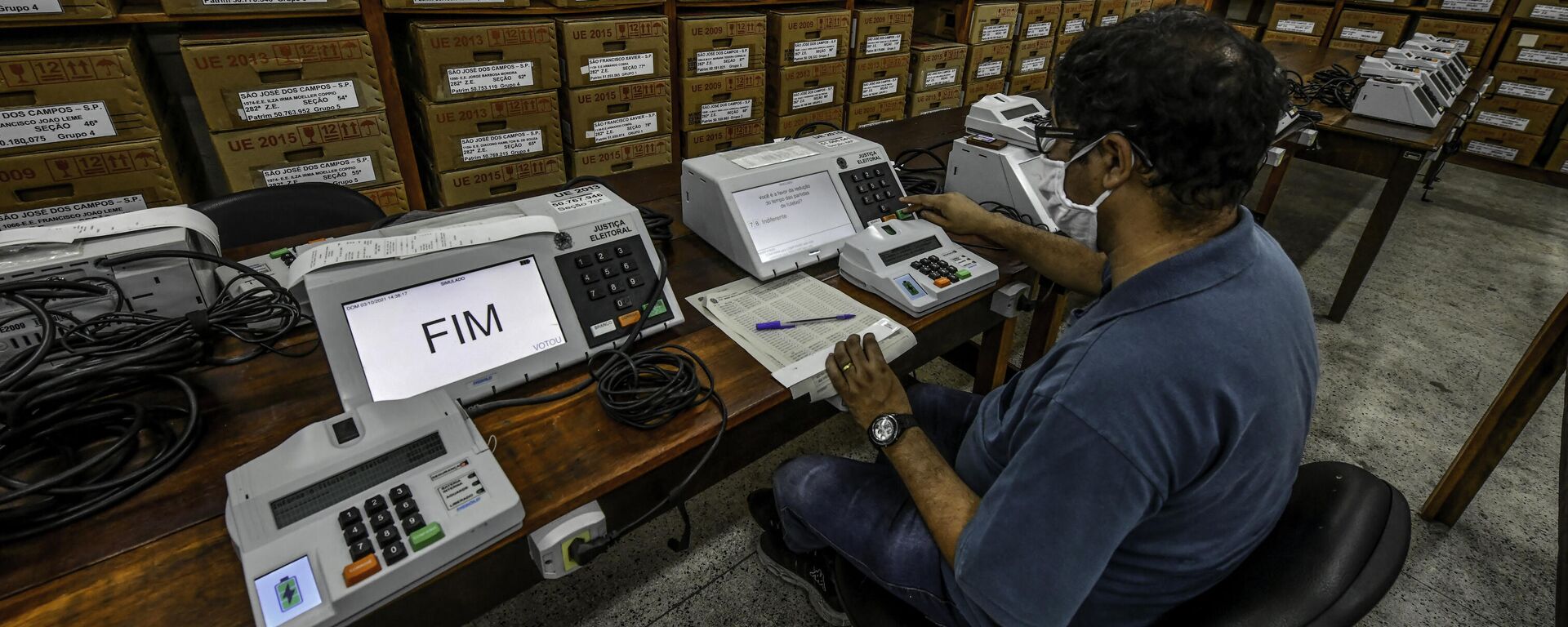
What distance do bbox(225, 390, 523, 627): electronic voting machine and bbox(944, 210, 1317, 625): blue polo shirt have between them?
21.5 inches

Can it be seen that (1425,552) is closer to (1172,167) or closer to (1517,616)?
(1517,616)

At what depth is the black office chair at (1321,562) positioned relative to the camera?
630mm

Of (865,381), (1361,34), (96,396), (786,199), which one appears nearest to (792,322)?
(865,381)

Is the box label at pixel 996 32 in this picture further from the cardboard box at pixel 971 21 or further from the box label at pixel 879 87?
the box label at pixel 879 87

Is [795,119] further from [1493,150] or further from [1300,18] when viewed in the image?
[1493,150]

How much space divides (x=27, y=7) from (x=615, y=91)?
1398 millimetres

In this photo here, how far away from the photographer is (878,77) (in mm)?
3025

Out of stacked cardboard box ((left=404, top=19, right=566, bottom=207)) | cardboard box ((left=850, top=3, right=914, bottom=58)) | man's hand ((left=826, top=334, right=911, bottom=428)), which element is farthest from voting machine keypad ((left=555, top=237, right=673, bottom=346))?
cardboard box ((left=850, top=3, right=914, bottom=58))

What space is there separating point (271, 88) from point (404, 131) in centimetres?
36

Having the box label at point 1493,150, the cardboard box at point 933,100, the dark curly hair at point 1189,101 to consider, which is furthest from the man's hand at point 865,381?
the box label at point 1493,150

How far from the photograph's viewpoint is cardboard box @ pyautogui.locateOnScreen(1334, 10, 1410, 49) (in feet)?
14.2

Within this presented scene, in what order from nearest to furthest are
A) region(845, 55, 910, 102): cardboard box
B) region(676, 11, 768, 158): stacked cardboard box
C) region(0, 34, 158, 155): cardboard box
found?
1. region(0, 34, 158, 155): cardboard box
2. region(676, 11, 768, 158): stacked cardboard box
3. region(845, 55, 910, 102): cardboard box

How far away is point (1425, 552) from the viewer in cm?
164

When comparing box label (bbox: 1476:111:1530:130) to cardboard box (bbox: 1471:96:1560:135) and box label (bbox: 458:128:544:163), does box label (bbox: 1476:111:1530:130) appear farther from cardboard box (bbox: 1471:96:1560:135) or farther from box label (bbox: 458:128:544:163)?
box label (bbox: 458:128:544:163)
